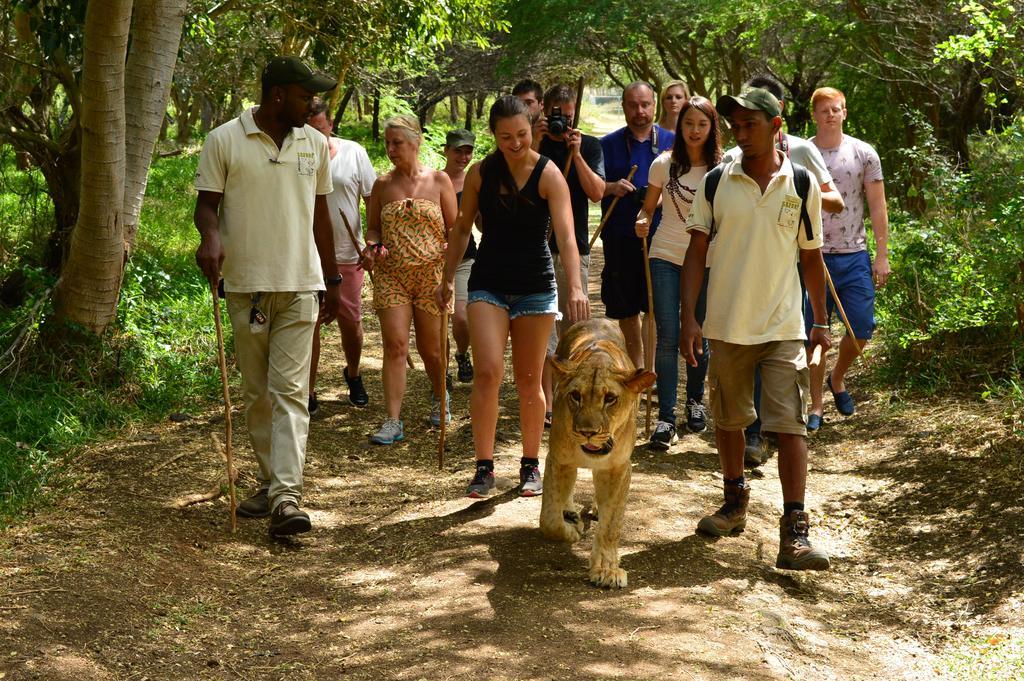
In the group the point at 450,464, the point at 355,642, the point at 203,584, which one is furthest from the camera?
the point at 450,464

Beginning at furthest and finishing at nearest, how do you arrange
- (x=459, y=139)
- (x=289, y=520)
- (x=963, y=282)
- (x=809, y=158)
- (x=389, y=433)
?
(x=459, y=139) < (x=963, y=282) < (x=389, y=433) < (x=809, y=158) < (x=289, y=520)

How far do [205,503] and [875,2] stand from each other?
467 inches

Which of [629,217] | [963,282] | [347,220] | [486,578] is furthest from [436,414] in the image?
[963,282]

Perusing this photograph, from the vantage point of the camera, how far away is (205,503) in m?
6.30

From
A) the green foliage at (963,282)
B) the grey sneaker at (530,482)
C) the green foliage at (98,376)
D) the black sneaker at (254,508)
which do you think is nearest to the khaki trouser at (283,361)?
the black sneaker at (254,508)

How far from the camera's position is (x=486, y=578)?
518 cm

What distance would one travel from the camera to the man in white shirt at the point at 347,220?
26.4ft

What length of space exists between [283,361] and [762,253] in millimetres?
2530

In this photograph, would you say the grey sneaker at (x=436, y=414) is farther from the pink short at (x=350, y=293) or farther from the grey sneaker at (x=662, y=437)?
the grey sneaker at (x=662, y=437)

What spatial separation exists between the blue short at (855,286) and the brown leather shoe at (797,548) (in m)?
2.63

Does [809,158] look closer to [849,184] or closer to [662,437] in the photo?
[849,184]

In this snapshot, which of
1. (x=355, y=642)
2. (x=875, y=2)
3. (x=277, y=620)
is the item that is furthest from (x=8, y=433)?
(x=875, y=2)

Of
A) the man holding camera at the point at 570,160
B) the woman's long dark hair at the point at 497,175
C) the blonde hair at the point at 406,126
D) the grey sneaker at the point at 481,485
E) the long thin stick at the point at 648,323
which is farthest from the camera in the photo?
the blonde hair at the point at 406,126

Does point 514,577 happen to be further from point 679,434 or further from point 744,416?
point 679,434
